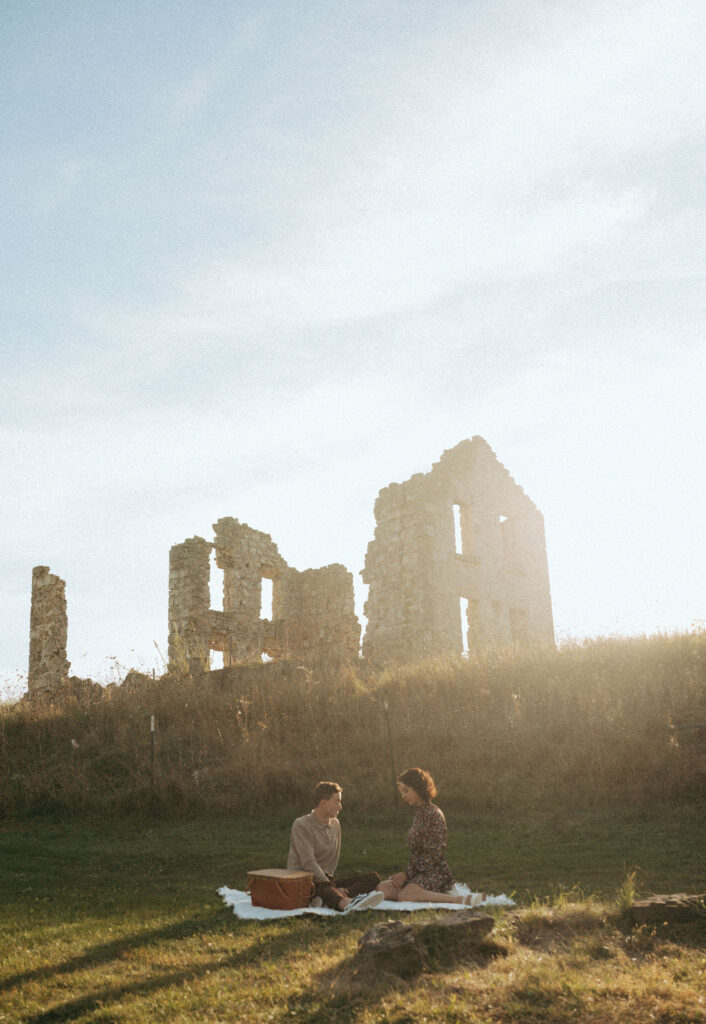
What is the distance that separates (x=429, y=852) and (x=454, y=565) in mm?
15960

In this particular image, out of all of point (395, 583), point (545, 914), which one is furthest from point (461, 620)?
point (545, 914)

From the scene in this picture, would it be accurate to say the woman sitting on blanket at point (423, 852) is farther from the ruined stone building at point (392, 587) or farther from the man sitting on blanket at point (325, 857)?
the ruined stone building at point (392, 587)

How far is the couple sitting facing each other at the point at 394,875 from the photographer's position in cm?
744

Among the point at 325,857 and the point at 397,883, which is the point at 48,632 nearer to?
the point at 325,857

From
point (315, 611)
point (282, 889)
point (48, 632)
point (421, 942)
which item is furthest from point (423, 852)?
point (315, 611)

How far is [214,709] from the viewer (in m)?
16.0

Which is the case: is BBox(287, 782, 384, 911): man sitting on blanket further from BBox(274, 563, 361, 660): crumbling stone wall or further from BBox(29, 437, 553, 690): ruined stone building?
BBox(274, 563, 361, 660): crumbling stone wall

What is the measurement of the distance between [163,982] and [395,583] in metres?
17.8

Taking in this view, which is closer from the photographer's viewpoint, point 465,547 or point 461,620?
point 461,620

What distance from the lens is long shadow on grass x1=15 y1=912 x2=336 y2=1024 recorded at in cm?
487

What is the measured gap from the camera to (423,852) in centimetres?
770

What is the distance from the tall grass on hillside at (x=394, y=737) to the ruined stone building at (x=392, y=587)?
4.59m

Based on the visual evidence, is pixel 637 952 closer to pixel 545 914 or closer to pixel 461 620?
pixel 545 914

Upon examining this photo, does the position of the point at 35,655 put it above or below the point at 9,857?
above
